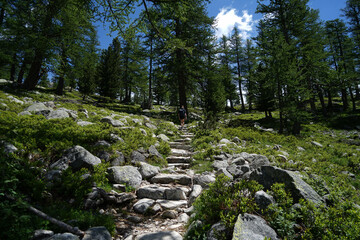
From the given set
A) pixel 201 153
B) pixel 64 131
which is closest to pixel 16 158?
pixel 64 131

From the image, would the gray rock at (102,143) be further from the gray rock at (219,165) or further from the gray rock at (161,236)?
the gray rock at (219,165)

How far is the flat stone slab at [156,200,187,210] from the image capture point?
3855 millimetres

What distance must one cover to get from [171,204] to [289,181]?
2649 millimetres

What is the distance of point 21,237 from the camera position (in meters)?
2.17

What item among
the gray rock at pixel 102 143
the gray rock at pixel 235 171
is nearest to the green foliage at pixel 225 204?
the gray rock at pixel 235 171

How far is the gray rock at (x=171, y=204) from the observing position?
12.7 ft

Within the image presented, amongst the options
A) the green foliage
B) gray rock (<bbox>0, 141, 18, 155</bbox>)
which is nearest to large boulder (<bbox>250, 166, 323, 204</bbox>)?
the green foliage

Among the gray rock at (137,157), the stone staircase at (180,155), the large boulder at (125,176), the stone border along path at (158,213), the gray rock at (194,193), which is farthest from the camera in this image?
the stone staircase at (180,155)

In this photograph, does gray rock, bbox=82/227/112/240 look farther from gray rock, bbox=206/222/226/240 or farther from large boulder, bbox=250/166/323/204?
large boulder, bbox=250/166/323/204

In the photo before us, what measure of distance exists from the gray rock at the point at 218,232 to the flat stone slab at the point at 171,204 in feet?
4.77

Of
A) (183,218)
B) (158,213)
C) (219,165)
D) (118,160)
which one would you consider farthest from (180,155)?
(183,218)

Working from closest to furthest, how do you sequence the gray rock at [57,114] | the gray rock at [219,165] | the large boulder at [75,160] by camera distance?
the large boulder at [75,160]
the gray rock at [219,165]
the gray rock at [57,114]

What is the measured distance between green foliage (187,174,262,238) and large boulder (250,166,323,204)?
1.86 ft

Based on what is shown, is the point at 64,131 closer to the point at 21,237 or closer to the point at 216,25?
the point at 21,237
